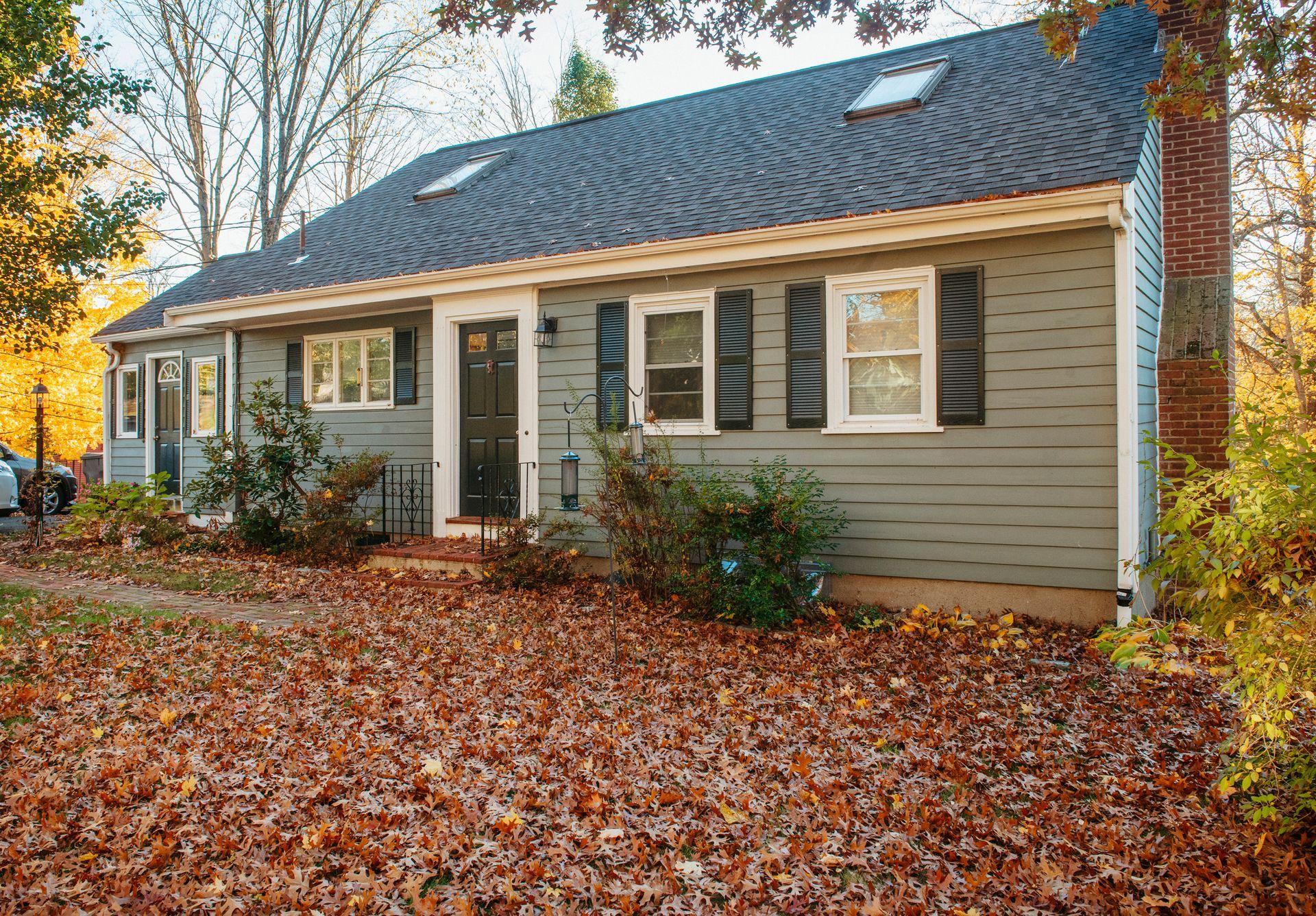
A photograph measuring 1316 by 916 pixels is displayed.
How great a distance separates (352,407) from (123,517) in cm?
338

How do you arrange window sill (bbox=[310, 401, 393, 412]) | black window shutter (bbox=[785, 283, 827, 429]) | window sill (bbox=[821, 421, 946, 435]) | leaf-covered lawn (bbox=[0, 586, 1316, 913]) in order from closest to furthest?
leaf-covered lawn (bbox=[0, 586, 1316, 913]), window sill (bbox=[821, 421, 946, 435]), black window shutter (bbox=[785, 283, 827, 429]), window sill (bbox=[310, 401, 393, 412])

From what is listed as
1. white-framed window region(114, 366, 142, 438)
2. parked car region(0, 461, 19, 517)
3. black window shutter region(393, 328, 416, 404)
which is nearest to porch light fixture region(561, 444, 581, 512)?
black window shutter region(393, 328, 416, 404)

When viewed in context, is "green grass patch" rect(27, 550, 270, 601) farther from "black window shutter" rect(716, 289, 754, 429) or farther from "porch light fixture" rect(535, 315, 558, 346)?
"black window shutter" rect(716, 289, 754, 429)

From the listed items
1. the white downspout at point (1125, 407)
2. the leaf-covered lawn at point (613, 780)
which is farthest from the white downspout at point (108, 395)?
the white downspout at point (1125, 407)

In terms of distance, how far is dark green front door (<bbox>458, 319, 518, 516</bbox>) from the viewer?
9273 mm

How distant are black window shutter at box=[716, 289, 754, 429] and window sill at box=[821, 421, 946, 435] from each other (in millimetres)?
793

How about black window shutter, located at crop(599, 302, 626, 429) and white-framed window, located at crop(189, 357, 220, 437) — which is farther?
white-framed window, located at crop(189, 357, 220, 437)

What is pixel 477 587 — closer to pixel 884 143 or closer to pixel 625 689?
pixel 625 689

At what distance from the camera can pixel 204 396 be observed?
40.7 ft

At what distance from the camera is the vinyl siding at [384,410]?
1010cm

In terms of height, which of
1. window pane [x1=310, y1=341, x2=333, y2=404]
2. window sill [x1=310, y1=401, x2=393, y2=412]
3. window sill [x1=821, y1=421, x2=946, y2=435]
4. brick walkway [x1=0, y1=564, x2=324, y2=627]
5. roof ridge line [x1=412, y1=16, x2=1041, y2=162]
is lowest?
brick walkway [x1=0, y1=564, x2=324, y2=627]

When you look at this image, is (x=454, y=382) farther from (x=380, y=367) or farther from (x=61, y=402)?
(x=61, y=402)

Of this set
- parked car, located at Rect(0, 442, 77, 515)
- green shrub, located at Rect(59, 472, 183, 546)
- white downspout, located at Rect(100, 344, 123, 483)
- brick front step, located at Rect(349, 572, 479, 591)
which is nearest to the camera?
brick front step, located at Rect(349, 572, 479, 591)

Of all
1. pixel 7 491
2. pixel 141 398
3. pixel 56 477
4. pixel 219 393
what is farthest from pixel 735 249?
pixel 56 477
